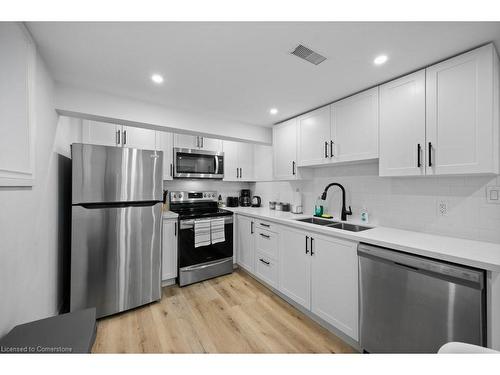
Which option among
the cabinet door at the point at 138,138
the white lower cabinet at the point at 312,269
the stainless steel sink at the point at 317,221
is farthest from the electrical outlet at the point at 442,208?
the cabinet door at the point at 138,138

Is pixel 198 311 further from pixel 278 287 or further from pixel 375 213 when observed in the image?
pixel 375 213

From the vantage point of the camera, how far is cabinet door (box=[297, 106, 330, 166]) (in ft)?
7.54

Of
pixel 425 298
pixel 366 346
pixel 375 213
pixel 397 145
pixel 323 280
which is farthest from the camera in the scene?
pixel 375 213

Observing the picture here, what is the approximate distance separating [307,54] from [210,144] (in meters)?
2.23

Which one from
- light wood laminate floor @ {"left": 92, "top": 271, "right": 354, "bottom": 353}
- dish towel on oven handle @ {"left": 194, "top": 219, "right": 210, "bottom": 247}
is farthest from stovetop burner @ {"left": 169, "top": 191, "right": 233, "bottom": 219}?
light wood laminate floor @ {"left": 92, "top": 271, "right": 354, "bottom": 353}

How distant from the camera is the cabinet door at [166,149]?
2.90 meters

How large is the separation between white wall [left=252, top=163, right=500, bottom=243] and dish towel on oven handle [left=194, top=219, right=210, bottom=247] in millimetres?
1621

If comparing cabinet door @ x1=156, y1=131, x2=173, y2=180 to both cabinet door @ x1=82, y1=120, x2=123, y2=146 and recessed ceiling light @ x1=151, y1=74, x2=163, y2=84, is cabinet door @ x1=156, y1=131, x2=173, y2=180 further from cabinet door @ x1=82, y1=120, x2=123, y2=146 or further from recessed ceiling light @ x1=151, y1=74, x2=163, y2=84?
recessed ceiling light @ x1=151, y1=74, x2=163, y2=84

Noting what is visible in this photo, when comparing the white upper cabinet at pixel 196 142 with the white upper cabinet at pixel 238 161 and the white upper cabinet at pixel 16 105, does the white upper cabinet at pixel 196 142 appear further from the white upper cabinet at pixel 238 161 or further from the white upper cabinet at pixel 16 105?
the white upper cabinet at pixel 16 105

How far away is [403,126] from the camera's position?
5.44ft

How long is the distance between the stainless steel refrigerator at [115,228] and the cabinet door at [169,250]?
0.31 metres
